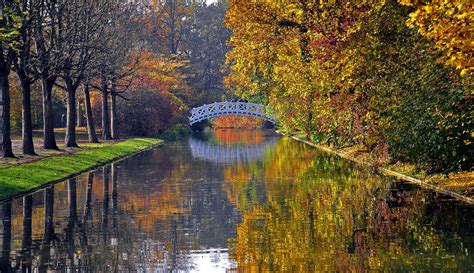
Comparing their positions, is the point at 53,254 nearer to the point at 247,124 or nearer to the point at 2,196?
the point at 2,196

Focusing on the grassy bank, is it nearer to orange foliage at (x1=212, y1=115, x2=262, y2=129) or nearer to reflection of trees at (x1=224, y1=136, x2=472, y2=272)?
reflection of trees at (x1=224, y1=136, x2=472, y2=272)

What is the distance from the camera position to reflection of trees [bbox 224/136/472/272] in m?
14.5

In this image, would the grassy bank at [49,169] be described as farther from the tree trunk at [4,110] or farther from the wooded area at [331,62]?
the wooded area at [331,62]

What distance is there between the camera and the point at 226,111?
103m

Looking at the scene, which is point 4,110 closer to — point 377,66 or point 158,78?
point 377,66

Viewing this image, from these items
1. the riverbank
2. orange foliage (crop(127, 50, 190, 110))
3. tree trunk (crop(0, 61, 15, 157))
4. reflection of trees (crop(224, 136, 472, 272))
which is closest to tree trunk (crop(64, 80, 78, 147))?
tree trunk (crop(0, 61, 15, 157))

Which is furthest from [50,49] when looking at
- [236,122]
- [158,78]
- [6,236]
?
[236,122]

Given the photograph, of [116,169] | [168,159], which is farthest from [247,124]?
[116,169]

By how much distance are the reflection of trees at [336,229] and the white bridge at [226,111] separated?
230 feet

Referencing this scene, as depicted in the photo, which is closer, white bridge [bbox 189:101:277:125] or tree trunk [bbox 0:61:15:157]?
tree trunk [bbox 0:61:15:157]

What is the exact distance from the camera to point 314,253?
1533cm

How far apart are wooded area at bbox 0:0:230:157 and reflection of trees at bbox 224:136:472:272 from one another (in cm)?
966

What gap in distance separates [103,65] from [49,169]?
20.4 meters

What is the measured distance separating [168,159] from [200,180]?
49.2 feet
